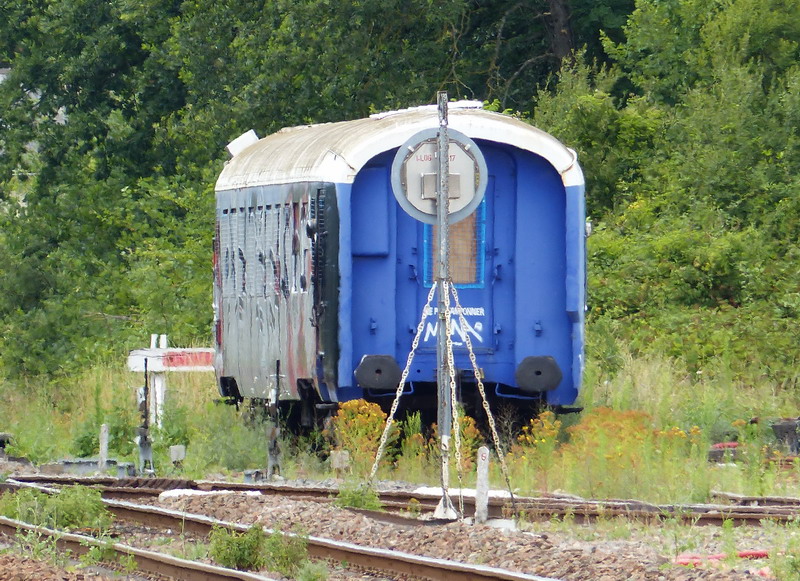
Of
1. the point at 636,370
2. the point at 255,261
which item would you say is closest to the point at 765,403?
the point at 636,370

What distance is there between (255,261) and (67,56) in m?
17.7

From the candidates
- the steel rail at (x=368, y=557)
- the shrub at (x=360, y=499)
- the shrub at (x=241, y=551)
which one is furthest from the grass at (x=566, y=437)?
the shrub at (x=241, y=551)

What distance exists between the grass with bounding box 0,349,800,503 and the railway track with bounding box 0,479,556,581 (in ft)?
9.09

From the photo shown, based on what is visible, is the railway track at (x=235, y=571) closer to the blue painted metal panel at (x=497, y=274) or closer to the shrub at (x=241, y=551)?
the shrub at (x=241, y=551)

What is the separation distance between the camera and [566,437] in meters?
15.2

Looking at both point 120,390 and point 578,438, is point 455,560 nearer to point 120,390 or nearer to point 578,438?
point 578,438

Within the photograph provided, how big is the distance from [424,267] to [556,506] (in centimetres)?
407

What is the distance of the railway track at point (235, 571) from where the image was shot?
7.96 metres

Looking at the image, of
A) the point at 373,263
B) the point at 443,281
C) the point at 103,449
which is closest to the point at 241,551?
the point at 443,281

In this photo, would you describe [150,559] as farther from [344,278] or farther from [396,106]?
[396,106]

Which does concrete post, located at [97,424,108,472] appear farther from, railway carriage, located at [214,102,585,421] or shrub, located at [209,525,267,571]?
shrub, located at [209,525,267,571]

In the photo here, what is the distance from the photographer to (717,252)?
20.5m

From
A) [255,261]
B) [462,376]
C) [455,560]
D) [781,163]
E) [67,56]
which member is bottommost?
[455,560]

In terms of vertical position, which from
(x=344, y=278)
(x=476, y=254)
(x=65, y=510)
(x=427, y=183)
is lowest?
(x=65, y=510)
